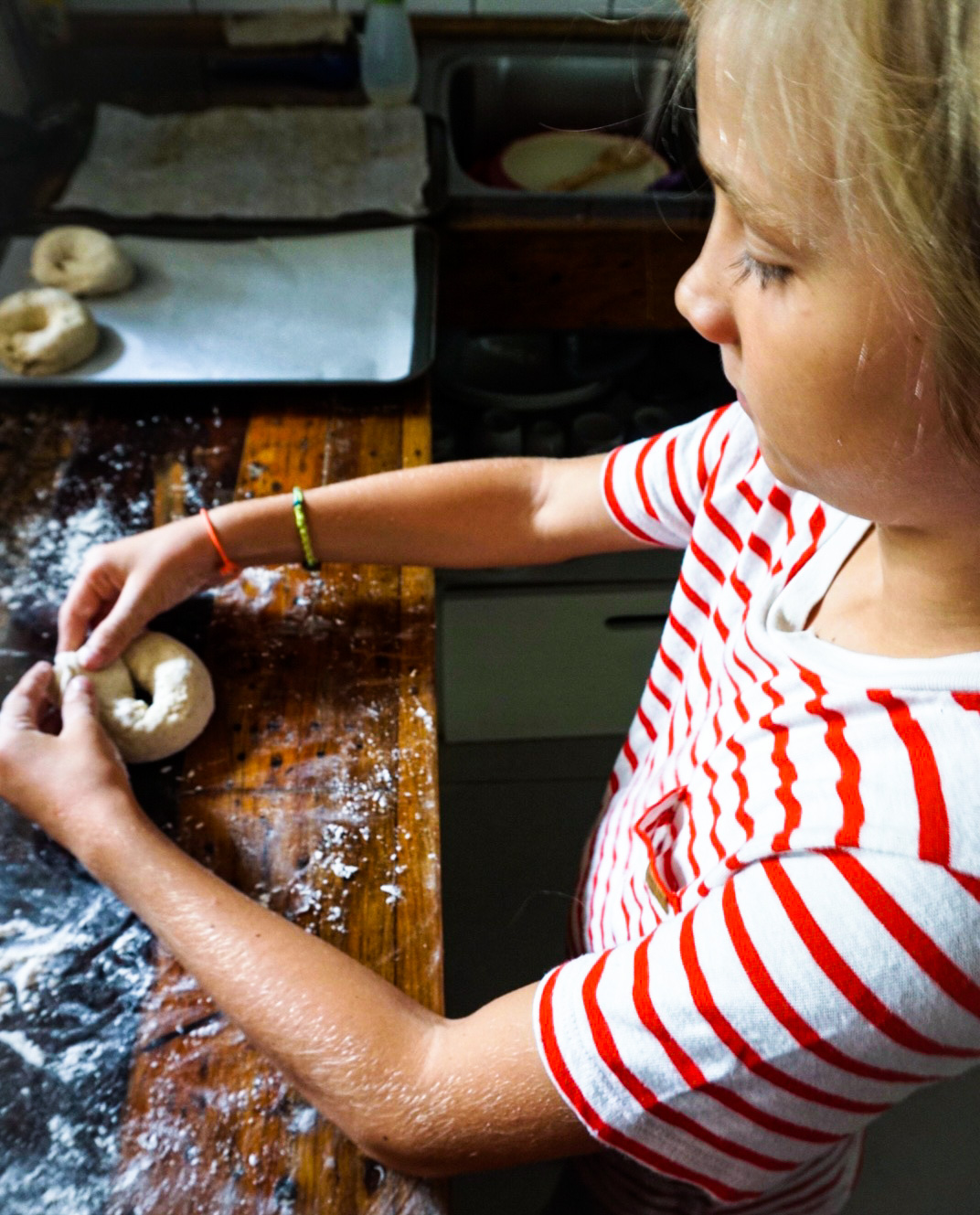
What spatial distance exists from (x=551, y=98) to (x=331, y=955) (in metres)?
1.45

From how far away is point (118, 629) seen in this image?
78cm

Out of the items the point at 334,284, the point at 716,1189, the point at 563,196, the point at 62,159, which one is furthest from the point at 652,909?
the point at 62,159

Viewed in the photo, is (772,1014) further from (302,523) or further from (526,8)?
(526,8)

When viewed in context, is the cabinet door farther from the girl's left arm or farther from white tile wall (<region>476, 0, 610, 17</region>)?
white tile wall (<region>476, 0, 610, 17</region>)

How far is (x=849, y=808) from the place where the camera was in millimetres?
463

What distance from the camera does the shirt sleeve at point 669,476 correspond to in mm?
716

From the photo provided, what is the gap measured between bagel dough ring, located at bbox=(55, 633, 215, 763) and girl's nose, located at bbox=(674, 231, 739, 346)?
0.49m

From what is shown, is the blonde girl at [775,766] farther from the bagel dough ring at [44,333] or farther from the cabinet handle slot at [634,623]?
the cabinet handle slot at [634,623]

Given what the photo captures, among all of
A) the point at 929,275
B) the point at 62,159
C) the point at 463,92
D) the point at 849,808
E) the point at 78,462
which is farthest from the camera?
the point at 463,92

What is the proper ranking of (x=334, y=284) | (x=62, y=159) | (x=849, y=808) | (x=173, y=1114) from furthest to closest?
1. (x=62, y=159)
2. (x=334, y=284)
3. (x=173, y=1114)
4. (x=849, y=808)

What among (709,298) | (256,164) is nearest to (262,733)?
(709,298)

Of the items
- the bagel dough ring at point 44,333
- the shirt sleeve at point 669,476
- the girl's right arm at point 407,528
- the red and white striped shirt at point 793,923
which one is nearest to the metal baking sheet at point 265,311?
the bagel dough ring at point 44,333

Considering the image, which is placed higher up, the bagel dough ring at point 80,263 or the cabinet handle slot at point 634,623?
the bagel dough ring at point 80,263

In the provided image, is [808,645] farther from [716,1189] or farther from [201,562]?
[201,562]
